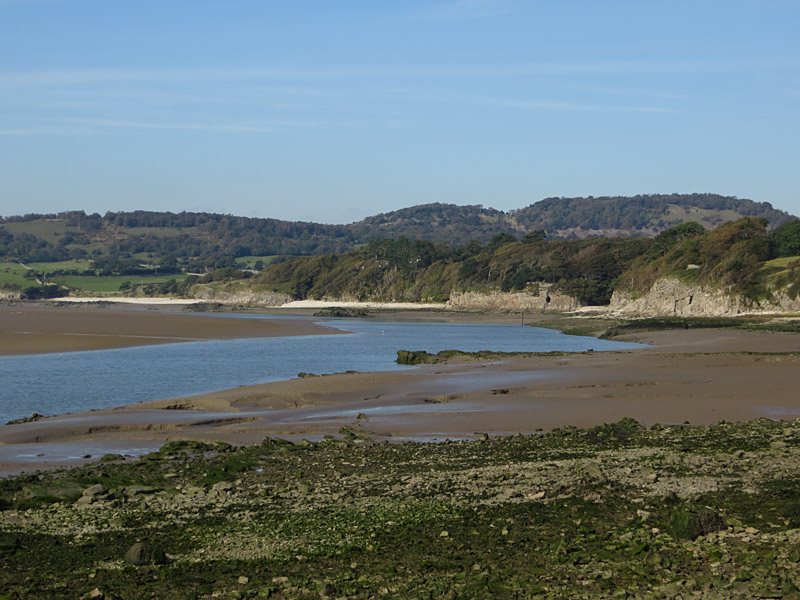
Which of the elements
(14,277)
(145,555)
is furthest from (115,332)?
(14,277)

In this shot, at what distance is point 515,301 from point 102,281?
343 ft

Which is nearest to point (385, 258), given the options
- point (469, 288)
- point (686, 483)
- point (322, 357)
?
point (469, 288)

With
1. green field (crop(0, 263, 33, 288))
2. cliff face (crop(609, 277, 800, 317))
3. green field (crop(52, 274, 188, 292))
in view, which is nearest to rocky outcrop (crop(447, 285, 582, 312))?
cliff face (crop(609, 277, 800, 317))

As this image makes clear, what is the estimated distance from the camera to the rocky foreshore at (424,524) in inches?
319

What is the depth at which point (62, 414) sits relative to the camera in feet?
76.5

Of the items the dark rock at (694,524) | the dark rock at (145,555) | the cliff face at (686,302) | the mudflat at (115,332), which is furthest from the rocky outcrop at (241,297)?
the dark rock at (694,524)

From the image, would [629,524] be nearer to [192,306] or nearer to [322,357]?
[322,357]

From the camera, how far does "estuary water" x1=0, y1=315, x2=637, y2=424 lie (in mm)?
27500

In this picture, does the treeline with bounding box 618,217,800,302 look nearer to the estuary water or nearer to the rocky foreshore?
the estuary water

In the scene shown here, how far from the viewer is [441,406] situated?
23.7 meters

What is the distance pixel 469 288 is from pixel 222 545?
380 feet

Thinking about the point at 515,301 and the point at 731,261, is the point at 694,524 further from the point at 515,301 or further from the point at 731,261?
the point at 515,301

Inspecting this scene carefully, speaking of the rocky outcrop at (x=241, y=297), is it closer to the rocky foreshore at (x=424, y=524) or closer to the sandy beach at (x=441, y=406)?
the sandy beach at (x=441, y=406)

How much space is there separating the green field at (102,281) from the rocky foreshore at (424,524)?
160704 mm
